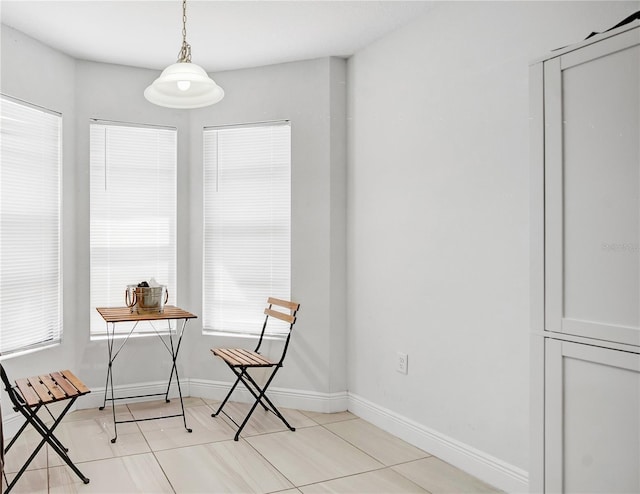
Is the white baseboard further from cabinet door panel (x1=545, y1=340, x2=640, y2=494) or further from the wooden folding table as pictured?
the wooden folding table

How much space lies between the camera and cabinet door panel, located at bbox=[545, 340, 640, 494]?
5.08ft

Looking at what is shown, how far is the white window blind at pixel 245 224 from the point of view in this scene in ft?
13.2

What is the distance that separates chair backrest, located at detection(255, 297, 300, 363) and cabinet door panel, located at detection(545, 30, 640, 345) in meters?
2.04

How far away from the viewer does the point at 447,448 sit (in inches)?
118

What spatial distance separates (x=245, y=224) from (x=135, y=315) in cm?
108

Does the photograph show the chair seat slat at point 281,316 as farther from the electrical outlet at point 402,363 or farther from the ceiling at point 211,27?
the ceiling at point 211,27

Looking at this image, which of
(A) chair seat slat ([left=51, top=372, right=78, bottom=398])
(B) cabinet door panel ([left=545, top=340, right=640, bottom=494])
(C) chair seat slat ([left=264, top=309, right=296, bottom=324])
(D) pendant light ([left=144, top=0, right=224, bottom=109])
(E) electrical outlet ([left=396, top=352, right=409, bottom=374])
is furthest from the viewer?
(C) chair seat slat ([left=264, top=309, right=296, bottom=324])

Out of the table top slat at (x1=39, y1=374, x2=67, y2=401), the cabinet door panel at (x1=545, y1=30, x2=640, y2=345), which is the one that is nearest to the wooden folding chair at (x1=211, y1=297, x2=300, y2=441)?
the table top slat at (x1=39, y1=374, x2=67, y2=401)

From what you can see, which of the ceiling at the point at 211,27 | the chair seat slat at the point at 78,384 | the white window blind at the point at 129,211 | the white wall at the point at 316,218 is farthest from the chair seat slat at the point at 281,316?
the ceiling at the point at 211,27

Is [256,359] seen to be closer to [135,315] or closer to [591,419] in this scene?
[135,315]

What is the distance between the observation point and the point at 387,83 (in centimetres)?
349

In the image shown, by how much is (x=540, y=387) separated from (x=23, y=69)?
350cm

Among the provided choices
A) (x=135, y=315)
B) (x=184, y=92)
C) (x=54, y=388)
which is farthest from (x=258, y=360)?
(x=184, y=92)

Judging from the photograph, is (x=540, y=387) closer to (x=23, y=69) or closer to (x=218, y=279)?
(x=218, y=279)
